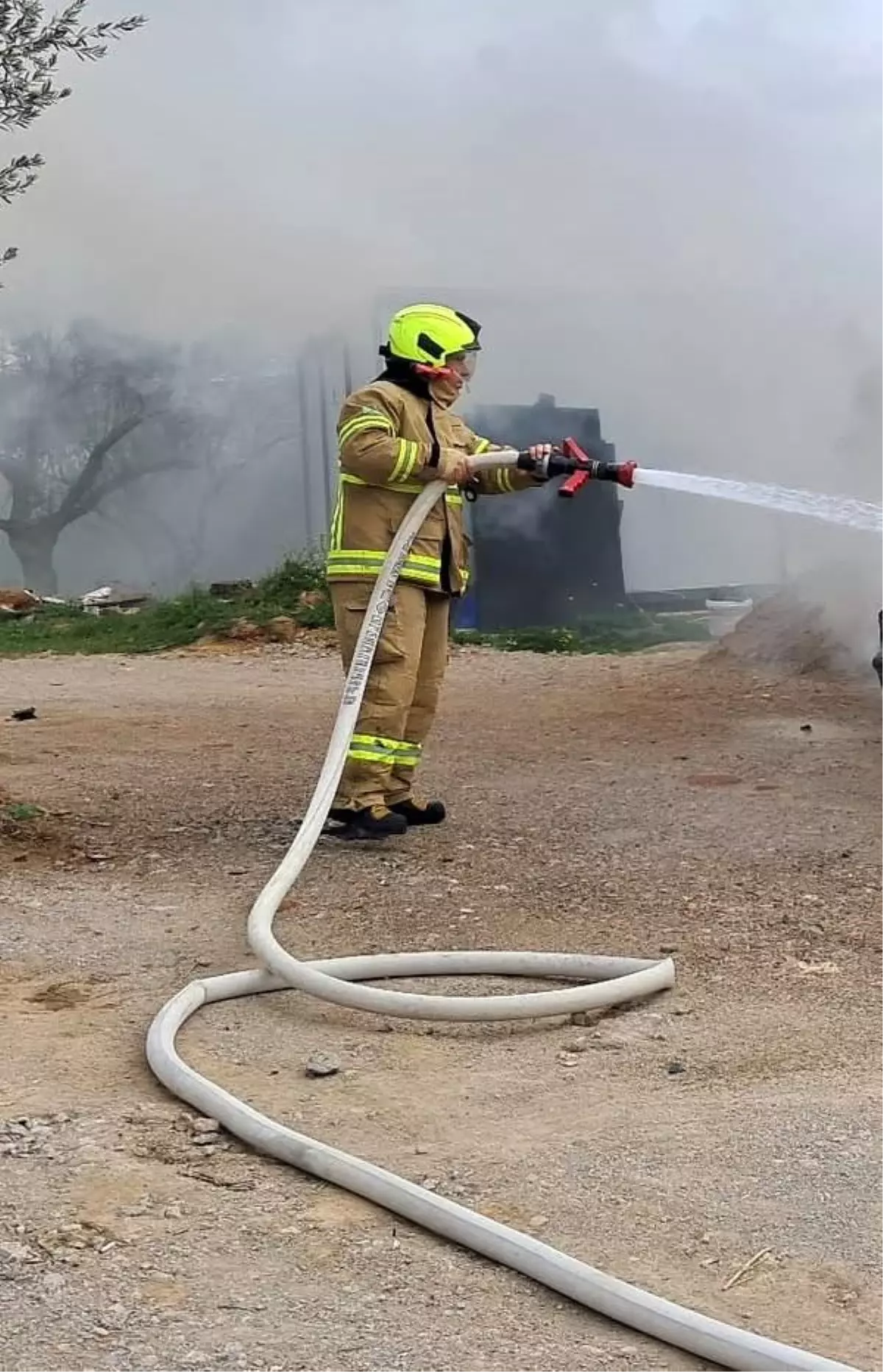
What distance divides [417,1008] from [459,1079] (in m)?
0.27

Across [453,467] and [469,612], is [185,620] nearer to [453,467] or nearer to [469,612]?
[469,612]

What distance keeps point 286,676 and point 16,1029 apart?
624 centimetres

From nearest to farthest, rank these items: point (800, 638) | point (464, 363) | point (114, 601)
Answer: point (464, 363) → point (800, 638) → point (114, 601)

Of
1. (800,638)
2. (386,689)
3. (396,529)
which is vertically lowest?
(800,638)

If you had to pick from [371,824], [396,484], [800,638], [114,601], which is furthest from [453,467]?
[114,601]

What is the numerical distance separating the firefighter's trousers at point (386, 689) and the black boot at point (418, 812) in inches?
1.0

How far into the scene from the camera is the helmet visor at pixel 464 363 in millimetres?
4523

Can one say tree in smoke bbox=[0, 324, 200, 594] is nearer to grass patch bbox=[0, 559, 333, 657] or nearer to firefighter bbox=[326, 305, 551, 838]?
grass patch bbox=[0, 559, 333, 657]

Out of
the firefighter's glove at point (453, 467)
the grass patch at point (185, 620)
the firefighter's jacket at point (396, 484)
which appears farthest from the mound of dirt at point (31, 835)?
the grass patch at point (185, 620)

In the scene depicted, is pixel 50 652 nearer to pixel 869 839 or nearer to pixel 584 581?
pixel 584 581

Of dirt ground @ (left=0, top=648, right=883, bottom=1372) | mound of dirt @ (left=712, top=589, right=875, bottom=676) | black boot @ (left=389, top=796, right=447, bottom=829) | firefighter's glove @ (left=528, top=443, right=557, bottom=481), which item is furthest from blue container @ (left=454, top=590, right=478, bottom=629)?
firefighter's glove @ (left=528, top=443, right=557, bottom=481)

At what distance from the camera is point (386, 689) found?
14.5ft

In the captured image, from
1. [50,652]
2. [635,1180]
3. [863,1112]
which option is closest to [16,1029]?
[635,1180]

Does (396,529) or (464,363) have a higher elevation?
(464,363)
